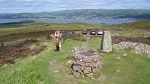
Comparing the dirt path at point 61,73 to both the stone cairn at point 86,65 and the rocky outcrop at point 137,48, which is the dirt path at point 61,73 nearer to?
the stone cairn at point 86,65

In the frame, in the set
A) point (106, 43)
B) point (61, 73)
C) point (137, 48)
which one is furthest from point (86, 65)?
point (137, 48)

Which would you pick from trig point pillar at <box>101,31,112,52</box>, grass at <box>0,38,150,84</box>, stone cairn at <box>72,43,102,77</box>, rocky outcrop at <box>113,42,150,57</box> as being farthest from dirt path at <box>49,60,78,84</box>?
rocky outcrop at <box>113,42,150,57</box>

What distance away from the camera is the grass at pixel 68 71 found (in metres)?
25.0

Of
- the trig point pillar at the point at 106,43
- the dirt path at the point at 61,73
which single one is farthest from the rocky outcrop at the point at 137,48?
the dirt path at the point at 61,73

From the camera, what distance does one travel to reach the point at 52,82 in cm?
2411

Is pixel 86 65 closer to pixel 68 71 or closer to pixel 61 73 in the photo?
pixel 68 71

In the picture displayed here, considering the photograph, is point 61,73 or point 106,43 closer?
point 61,73

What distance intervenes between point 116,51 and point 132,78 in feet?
29.9

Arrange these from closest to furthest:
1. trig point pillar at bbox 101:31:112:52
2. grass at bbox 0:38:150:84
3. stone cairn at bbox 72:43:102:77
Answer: grass at bbox 0:38:150:84
stone cairn at bbox 72:43:102:77
trig point pillar at bbox 101:31:112:52

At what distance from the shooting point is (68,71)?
26.9m

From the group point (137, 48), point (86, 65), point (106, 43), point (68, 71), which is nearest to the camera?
point (86, 65)

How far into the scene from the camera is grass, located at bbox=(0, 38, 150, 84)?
25.0 metres

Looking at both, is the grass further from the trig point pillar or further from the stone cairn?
the trig point pillar

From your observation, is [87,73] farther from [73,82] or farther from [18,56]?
[18,56]
